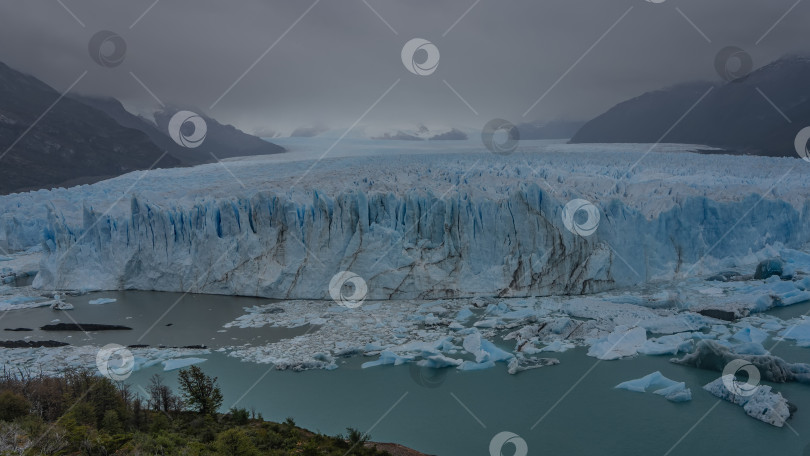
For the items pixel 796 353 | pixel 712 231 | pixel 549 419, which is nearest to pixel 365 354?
pixel 549 419

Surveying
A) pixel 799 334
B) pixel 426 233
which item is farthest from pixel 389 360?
pixel 799 334

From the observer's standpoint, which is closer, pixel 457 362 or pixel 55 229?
pixel 457 362

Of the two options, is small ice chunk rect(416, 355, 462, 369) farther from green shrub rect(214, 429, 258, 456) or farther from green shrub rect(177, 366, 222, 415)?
green shrub rect(214, 429, 258, 456)

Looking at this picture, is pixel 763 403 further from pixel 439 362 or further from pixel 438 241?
pixel 438 241

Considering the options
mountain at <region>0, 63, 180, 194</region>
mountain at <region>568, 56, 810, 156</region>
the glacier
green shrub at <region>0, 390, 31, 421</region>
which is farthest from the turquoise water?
mountain at <region>0, 63, 180, 194</region>

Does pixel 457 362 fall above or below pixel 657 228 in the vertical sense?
below

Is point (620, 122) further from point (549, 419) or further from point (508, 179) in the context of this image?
point (549, 419)

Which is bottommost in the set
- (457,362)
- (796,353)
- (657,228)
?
(796,353)

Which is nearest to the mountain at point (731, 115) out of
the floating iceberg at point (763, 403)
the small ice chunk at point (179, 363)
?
the floating iceberg at point (763, 403)
